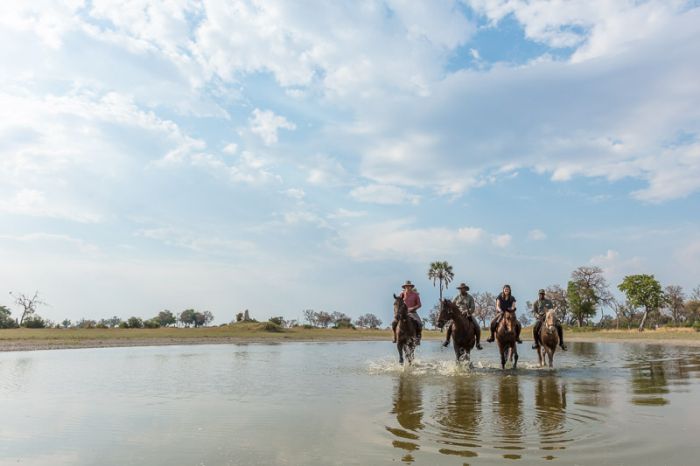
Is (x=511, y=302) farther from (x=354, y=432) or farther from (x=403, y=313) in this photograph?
(x=354, y=432)

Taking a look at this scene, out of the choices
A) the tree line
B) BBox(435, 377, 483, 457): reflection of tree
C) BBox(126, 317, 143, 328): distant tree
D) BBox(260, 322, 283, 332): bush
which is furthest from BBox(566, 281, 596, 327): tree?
BBox(435, 377, 483, 457): reflection of tree

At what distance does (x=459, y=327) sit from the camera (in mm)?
18047

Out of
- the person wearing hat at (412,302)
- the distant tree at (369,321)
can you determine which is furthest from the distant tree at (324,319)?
the person wearing hat at (412,302)

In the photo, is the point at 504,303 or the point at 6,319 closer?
the point at 504,303

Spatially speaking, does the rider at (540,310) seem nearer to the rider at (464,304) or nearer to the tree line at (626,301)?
the rider at (464,304)

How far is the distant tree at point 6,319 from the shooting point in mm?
66562

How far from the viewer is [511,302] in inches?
725

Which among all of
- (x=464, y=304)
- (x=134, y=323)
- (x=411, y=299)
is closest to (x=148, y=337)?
(x=134, y=323)

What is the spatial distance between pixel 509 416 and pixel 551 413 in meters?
0.93

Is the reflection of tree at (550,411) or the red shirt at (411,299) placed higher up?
the red shirt at (411,299)

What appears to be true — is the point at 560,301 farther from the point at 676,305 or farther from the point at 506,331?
the point at 506,331

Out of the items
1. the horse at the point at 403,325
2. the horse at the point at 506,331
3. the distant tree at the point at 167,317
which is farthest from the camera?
the distant tree at the point at 167,317

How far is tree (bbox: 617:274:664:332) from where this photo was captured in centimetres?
8188

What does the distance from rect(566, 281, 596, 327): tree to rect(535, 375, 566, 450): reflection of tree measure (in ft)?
278
